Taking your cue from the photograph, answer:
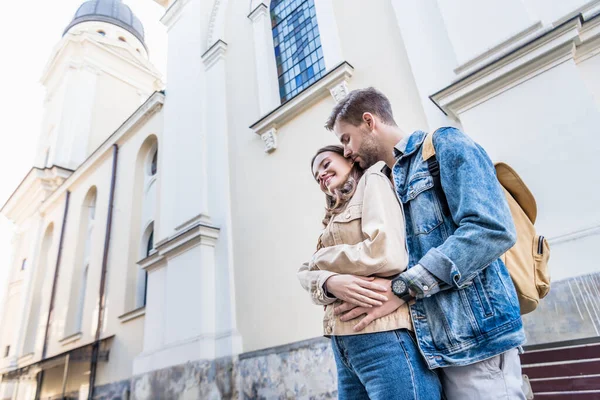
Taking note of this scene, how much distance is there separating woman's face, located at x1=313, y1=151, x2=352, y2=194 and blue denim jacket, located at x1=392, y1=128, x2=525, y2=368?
1.45 feet

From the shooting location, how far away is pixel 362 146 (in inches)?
65.2

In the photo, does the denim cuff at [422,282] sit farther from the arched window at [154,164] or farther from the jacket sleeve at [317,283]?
the arched window at [154,164]

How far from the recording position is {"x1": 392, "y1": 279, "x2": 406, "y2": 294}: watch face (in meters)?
1.22

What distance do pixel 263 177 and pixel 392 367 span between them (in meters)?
4.71

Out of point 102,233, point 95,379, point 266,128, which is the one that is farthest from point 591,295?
point 102,233

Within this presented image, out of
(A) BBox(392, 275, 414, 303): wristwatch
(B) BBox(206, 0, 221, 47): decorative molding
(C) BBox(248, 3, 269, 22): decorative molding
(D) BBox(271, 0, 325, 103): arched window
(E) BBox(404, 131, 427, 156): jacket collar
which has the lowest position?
(A) BBox(392, 275, 414, 303): wristwatch

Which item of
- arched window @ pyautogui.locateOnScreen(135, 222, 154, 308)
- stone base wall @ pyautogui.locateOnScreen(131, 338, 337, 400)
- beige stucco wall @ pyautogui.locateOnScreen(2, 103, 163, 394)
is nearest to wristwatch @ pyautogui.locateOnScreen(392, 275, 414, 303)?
stone base wall @ pyautogui.locateOnScreen(131, 338, 337, 400)

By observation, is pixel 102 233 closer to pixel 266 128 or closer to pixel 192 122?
pixel 192 122

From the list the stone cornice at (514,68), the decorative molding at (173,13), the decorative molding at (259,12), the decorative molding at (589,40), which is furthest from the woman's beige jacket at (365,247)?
the decorative molding at (173,13)

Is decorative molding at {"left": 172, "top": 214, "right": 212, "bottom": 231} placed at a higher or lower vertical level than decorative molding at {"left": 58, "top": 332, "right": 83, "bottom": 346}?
higher

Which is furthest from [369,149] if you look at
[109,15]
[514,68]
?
[109,15]

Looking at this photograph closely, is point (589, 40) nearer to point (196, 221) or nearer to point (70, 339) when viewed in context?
point (196, 221)

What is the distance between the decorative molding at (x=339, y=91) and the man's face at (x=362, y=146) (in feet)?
10.6

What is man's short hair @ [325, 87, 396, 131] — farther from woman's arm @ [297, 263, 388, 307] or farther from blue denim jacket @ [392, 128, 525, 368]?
woman's arm @ [297, 263, 388, 307]
